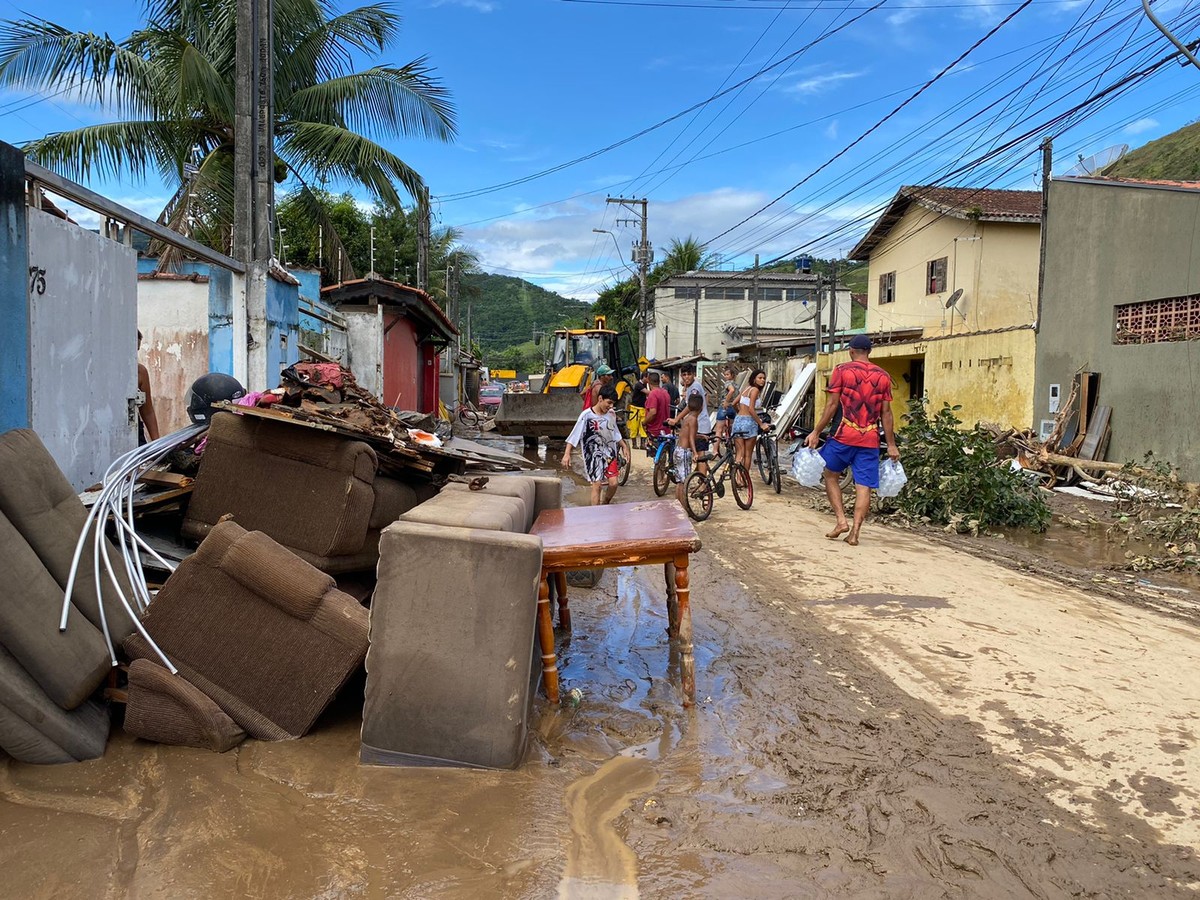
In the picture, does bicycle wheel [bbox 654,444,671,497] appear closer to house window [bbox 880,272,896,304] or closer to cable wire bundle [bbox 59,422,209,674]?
cable wire bundle [bbox 59,422,209,674]

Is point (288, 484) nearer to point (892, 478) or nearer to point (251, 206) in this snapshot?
point (892, 478)

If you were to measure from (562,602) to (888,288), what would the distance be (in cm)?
2757

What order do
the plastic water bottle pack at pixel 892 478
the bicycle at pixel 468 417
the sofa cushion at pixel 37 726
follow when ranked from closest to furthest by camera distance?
the sofa cushion at pixel 37 726 < the plastic water bottle pack at pixel 892 478 < the bicycle at pixel 468 417

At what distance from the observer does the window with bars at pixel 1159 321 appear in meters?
14.1

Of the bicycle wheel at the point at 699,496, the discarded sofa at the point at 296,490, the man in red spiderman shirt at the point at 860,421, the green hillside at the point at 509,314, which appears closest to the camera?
the discarded sofa at the point at 296,490

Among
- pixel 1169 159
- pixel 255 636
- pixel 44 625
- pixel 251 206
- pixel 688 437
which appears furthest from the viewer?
pixel 1169 159

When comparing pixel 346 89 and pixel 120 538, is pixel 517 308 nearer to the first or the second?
pixel 346 89

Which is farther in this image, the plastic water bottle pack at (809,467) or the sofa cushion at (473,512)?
the plastic water bottle pack at (809,467)

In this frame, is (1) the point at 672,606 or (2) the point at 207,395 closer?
(1) the point at 672,606

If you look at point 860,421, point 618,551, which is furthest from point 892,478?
point 618,551

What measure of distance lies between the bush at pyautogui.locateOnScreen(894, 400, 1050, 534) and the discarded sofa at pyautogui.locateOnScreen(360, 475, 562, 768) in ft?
25.9

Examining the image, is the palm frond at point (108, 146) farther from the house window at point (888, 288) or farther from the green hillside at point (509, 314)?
the green hillside at point (509, 314)

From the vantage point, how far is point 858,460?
8484 mm

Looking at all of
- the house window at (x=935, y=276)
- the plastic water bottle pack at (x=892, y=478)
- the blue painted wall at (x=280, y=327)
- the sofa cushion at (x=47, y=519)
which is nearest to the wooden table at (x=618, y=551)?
the sofa cushion at (x=47, y=519)
